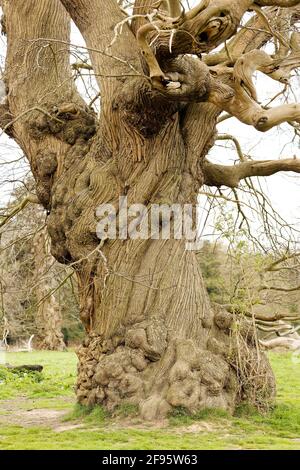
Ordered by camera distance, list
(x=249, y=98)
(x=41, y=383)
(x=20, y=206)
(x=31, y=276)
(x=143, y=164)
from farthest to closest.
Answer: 1. (x=31, y=276)
2. (x=41, y=383)
3. (x=20, y=206)
4. (x=143, y=164)
5. (x=249, y=98)

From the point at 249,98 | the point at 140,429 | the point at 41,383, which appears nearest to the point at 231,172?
the point at 249,98

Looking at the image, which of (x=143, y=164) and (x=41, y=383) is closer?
(x=143, y=164)

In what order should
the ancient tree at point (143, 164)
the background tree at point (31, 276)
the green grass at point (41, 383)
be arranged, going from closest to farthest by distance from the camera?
the ancient tree at point (143, 164) < the background tree at point (31, 276) < the green grass at point (41, 383)

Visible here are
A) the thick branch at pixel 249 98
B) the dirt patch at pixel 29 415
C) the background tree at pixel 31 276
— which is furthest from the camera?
→ the background tree at pixel 31 276

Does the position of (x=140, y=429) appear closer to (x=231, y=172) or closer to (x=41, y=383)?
(x=231, y=172)

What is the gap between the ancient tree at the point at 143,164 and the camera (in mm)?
7199

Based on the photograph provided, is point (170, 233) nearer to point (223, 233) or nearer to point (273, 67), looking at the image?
point (223, 233)

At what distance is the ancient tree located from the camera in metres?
7.20

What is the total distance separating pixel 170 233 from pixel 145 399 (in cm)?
207

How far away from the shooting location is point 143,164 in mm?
8391

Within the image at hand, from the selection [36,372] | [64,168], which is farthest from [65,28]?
[36,372]

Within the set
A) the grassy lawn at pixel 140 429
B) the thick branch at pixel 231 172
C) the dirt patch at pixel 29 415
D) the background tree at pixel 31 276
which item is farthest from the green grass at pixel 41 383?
the thick branch at pixel 231 172

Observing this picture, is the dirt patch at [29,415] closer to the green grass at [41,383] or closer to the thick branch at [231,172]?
the green grass at [41,383]

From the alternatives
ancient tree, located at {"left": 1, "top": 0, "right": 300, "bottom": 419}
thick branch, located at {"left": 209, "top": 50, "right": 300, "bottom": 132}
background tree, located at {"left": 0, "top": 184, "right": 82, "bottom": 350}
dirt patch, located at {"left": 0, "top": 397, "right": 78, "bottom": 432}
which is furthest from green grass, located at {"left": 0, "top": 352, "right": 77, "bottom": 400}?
thick branch, located at {"left": 209, "top": 50, "right": 300, "bottom": 132}
